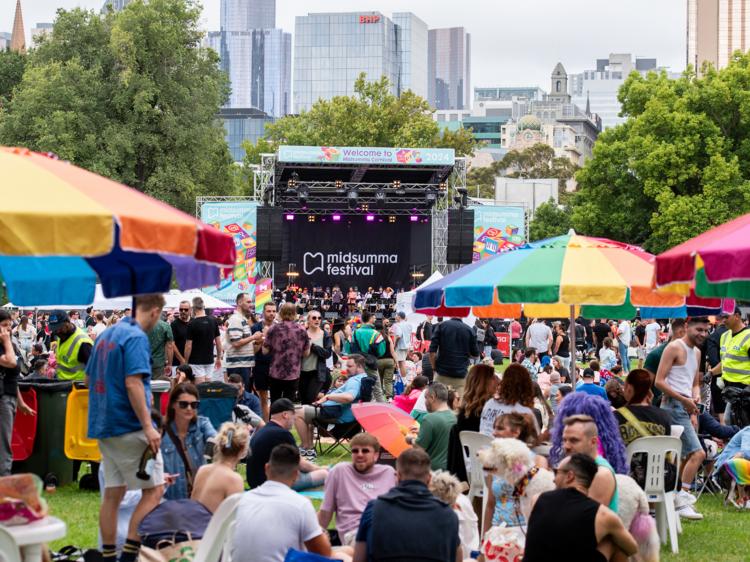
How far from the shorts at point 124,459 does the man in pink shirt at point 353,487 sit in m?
0.99

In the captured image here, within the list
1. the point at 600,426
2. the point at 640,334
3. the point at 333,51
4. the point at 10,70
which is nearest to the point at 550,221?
the point at 640,334

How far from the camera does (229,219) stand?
25328 mm

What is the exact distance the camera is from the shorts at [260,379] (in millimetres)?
8539

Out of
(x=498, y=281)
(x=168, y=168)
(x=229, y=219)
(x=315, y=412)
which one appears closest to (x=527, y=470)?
(x=498, y=281)

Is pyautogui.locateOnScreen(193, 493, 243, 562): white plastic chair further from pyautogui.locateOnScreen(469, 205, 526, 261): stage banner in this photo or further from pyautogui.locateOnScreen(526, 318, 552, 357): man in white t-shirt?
pyautogui.locateOnScreen(469, 205, 526, 261): stage banner

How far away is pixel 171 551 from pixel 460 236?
70.6 feet

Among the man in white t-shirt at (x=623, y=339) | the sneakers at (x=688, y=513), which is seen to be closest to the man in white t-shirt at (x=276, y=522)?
the sneakers at (x=688, y=513)

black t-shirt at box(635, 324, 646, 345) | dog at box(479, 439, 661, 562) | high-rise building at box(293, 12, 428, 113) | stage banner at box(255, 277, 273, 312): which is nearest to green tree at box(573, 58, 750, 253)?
black t-shirt at box(635, 324, 646, 345)

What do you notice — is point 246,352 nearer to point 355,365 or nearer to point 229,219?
point 355,365

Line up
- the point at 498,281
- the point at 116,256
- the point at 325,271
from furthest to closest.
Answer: the point at 325,271 < the point at 498,281 < the point at 116,256

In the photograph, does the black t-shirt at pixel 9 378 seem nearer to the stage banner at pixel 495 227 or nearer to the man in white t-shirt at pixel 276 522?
the man in white t-shirt at pixel 276 522

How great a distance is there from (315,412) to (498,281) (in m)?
3.58

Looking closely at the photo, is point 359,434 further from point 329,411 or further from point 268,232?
point 268,232

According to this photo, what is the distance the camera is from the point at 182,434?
15.8 ft
